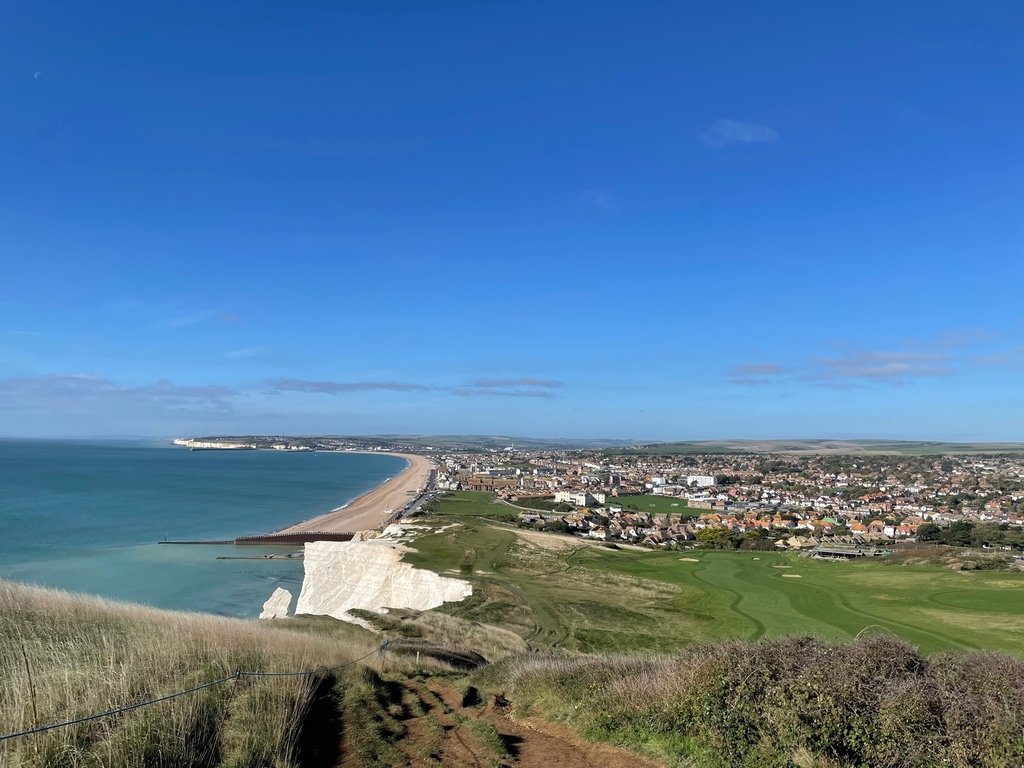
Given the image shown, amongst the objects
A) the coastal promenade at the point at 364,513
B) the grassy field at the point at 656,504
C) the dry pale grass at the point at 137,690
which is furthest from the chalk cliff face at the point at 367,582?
the grassy field at the point at 656,504

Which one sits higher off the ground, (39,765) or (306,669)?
(39,765)

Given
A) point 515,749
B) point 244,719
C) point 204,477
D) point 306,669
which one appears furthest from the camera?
point 204,477

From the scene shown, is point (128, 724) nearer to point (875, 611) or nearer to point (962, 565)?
point (875, 611)

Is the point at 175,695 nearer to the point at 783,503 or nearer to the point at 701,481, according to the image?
the point at 783,503

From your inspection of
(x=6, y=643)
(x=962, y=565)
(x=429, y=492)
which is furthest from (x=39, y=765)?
(x=429, y=492)

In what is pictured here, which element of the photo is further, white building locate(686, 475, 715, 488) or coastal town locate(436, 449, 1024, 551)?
white building locate(686, 475, 715, 488)

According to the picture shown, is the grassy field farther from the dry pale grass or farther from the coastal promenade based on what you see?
the dry pale grass

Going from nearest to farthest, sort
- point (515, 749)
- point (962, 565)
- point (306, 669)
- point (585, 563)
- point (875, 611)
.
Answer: point (515, 749) < point (306, 669) < point (875, 611) < point (962, 565) < point (585, 563)

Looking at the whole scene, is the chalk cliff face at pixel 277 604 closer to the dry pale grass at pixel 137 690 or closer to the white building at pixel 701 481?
the dry pale grass at pixel 137 690

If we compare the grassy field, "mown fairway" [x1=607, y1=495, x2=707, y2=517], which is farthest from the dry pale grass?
the grassy field
